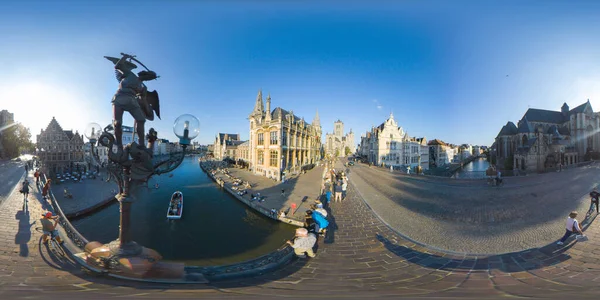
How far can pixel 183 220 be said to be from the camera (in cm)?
1185

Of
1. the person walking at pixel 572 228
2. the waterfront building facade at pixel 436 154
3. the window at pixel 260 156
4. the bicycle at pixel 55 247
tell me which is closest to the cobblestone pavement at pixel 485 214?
the person walking at pixel 572 228

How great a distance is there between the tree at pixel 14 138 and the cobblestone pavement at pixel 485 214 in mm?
39340

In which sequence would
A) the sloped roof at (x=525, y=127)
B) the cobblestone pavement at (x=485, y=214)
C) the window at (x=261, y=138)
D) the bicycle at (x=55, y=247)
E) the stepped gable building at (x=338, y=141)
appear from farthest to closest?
the stepped gable building at (x=338, y=141) → the sloped roof at (x=525, y=127) → the window at (x=261, y=138) → the cobblestone pavement at (x=485, y=214) → the bicycle at (x=55, y=247)

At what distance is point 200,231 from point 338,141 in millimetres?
66641

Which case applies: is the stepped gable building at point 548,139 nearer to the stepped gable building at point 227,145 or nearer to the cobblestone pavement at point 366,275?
the cobblestone pavement at point 366,275

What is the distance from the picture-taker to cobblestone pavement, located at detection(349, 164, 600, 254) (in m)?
4.28

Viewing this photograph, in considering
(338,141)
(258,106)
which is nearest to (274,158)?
(258,106)

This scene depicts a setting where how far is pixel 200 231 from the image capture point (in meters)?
10.3

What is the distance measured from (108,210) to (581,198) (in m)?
23.9

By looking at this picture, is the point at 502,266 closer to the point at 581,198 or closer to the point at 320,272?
the point at 320,272

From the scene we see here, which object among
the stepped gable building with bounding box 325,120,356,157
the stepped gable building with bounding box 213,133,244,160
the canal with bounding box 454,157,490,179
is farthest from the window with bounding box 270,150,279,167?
the stepped gable building with bounding box 325,120,356,157

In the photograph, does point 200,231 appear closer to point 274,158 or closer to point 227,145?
point 274,158

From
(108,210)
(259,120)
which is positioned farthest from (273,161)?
(108,210)

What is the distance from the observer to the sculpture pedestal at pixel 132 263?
2.28 metres
